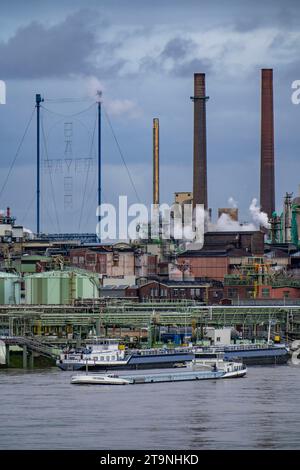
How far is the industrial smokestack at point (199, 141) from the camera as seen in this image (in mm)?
132500

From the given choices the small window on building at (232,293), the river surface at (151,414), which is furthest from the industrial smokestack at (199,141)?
the river surface at (151,414)

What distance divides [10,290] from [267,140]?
118 feet

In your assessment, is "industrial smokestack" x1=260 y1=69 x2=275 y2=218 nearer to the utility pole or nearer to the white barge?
the utility pole

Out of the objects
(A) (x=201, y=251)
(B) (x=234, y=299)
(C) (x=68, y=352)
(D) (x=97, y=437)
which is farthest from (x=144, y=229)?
(D) (x=97, y=437)

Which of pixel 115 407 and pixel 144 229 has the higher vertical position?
pixel 144 229

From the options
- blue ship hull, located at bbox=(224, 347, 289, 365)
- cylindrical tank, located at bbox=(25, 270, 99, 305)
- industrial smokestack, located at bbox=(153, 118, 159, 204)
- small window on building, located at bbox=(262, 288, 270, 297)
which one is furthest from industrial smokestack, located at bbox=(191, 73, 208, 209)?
blue ship hull, located at bbox=(224, 347, 289, 365)

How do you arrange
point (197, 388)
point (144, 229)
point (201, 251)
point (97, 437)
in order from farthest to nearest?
1. point (144, 229)
2. point (201, 251)
3. point (197, 388)
4. point (97, 437)

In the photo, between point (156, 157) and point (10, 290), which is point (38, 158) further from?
point (10, 290)

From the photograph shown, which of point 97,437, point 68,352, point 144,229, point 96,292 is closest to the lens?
point 97,437

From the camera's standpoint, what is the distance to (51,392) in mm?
64500

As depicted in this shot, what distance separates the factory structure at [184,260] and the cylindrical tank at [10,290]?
0.06 metres

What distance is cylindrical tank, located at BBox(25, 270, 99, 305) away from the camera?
10094 centimetres

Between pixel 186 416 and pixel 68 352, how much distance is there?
24152 millimetres
